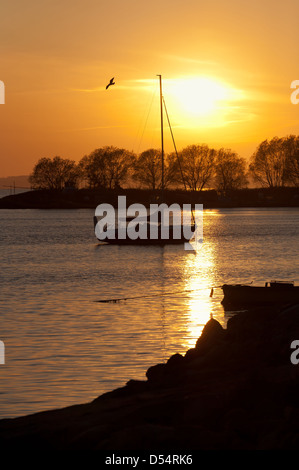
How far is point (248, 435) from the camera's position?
1175cm

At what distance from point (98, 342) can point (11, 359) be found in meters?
3.83

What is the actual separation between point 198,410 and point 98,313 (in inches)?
750

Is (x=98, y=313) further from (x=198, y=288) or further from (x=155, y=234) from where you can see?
(x=155, y=234)

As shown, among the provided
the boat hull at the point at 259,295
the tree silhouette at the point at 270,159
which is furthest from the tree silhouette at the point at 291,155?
the boat hull at the point at 259,295

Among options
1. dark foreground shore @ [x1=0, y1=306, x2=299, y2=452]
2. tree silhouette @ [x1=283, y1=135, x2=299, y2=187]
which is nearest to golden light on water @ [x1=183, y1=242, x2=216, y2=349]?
dark foreground shore @ [x1=0, y1=306, x2=299, y2=452]

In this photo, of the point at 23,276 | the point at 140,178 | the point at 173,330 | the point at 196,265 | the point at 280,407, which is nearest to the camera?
the point at 280,407

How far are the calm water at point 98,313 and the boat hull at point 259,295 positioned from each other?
84 cm

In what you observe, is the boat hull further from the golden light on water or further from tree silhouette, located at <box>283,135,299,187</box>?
tree silhouette, located at <box>283,135,299,187</box>

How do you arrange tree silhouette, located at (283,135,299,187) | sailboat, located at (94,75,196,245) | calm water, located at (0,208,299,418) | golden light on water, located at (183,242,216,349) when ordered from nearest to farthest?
calm water, located at (0,208,299,418), golden light on water, located at (183,242,216,349), sailboat, located at (94,75,196,245), tree silhouette, located at (283,135,299,187)

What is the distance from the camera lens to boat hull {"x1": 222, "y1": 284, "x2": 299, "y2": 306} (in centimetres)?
2923

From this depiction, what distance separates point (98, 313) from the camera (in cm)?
3136

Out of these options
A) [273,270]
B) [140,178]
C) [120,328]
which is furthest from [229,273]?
[140,178]

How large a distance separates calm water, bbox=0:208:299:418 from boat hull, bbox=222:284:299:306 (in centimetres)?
84
